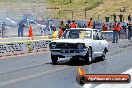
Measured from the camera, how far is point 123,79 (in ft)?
14.2

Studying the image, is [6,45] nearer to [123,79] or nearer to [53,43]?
[53,43]

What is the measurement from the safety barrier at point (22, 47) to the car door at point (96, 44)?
6234mm

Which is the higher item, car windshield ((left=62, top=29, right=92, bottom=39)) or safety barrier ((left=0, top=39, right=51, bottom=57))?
car windshield ((left=62, top=29, right=92, bottom=39))

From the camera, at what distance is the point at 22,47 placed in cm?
2578

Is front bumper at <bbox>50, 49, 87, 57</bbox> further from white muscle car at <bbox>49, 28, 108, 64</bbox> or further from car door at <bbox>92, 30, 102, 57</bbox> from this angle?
car door at <bbox>92, 30, 102, 57</bbox>

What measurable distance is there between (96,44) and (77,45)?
5.63ft

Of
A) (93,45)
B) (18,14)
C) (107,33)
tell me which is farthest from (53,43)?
(18,14)

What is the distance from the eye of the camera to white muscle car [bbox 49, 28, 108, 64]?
17844mm

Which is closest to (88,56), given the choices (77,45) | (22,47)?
(77,45)

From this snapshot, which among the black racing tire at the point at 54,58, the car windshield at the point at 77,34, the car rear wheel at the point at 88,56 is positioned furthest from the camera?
the car windshield at the point at 77,34

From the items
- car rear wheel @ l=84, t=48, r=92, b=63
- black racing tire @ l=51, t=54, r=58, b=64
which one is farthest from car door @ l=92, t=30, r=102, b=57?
black racing tire @ l=51, t=54, r=58, b=64

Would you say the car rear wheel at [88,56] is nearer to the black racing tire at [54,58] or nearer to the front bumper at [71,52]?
the front bumper at [71,52]

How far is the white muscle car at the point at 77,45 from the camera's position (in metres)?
17.8

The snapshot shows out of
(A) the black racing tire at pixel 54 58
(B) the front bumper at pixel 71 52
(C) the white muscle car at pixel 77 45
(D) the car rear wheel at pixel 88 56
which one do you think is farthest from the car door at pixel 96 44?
(A) the black racing tire at pixel 54 58
